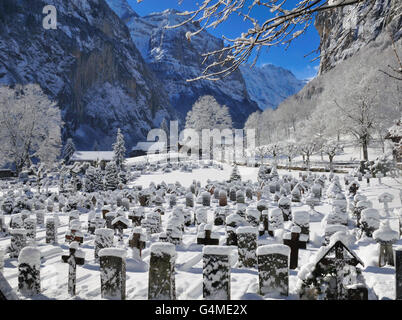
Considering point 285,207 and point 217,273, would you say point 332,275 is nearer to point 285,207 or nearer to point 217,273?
point 217,273

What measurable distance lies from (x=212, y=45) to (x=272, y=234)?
7358 inches

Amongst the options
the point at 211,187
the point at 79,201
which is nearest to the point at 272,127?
the point at 211,187

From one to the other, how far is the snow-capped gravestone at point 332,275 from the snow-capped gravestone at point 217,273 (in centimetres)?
88

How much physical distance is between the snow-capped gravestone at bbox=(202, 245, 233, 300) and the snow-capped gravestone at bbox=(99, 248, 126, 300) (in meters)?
1.11

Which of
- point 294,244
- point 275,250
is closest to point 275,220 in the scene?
point 294,244

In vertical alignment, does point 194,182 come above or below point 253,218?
above

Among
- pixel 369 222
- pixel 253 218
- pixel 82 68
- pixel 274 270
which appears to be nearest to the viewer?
pixel 274 270

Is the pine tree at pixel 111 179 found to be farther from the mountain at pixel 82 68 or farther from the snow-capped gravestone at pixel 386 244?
the mountain at pixel 82 68

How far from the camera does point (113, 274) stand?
3.71 meters

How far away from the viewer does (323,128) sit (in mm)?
37906

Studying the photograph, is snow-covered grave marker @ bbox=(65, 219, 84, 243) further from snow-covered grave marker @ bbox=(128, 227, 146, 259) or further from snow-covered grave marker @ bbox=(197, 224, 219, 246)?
snow-covered grave marker @ bbox=(197, 224, 219, 246)

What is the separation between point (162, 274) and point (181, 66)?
16090 centimetres

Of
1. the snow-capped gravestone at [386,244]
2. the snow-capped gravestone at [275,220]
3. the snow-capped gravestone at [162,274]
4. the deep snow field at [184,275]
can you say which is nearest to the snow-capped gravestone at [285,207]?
the snow-capped gravestone at [275,220]
